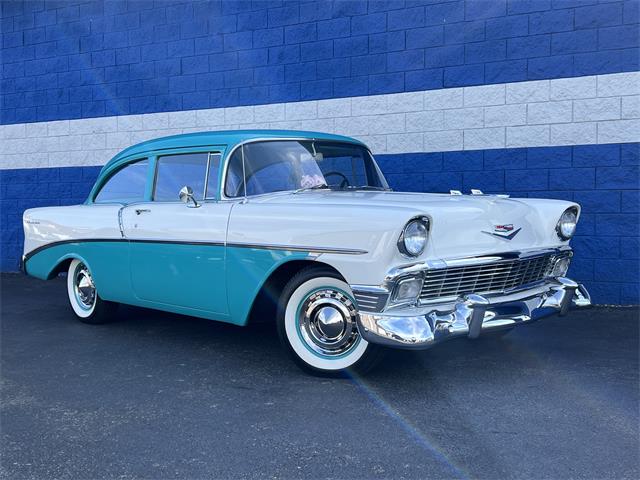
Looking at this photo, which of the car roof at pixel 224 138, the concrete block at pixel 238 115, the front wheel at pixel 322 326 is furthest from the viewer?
the concrete block at pixel 238 115

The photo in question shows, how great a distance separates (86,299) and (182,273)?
1.59 m

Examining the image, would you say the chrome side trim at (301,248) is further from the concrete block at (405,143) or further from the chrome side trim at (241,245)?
the concrete block at (405,143)

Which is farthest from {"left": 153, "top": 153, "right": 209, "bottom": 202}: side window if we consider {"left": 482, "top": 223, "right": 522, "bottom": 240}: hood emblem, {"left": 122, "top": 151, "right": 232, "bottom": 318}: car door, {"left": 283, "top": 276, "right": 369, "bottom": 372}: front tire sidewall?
{"left": 482, "top": 223, "right": 522, "bottom": 240}: hood emblem

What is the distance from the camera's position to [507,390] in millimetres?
3650

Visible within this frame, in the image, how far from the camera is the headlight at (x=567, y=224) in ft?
14.3

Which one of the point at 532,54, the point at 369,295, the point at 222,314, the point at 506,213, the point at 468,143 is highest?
the point at 532,54

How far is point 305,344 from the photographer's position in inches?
154

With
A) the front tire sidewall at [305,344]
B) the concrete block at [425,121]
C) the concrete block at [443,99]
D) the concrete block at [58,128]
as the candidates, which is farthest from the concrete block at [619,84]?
the concrete block at [58,128]

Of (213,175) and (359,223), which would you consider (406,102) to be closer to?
(213,175)

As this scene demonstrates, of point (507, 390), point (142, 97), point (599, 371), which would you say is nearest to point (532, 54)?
point (599, 371)

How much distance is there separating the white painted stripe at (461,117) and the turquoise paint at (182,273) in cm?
320

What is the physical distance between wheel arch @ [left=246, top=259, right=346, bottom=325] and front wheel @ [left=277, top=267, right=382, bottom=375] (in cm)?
11

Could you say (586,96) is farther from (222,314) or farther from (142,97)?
(142,97)

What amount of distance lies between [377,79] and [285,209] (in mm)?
3696
